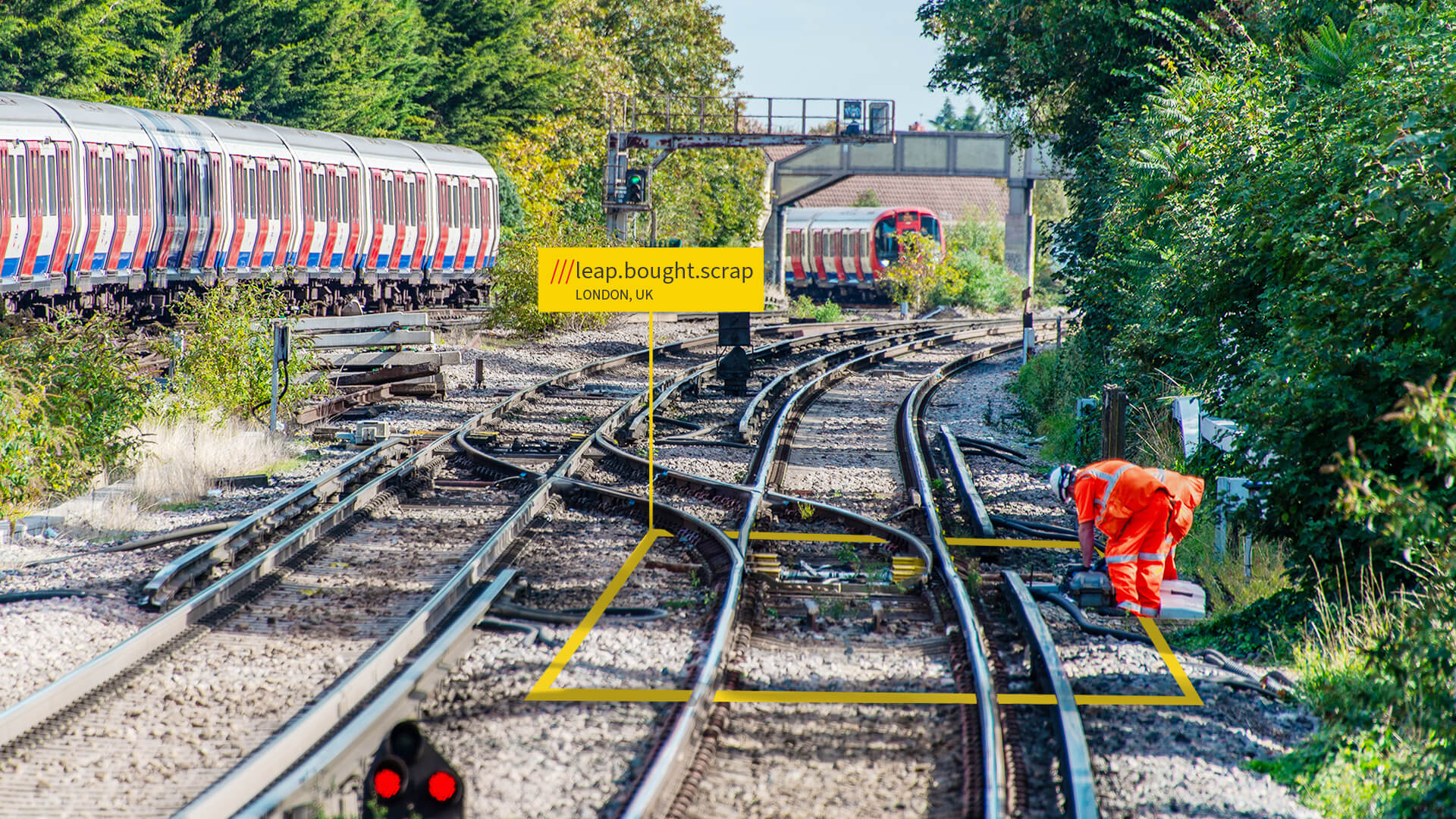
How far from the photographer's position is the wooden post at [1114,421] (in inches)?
475

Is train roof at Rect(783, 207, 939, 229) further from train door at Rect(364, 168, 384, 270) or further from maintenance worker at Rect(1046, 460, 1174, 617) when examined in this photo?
maintenance worker at Rect(1046, 460, 1174, 617)

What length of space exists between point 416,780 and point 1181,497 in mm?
5546

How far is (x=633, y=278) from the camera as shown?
12.3 meters

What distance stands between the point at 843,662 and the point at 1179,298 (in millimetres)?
5636

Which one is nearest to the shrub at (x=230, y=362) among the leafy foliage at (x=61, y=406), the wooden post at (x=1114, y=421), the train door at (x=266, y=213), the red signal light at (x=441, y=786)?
the leafy foliage at (x=61, y=406)

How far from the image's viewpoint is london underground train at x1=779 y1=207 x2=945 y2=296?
52.1 meters

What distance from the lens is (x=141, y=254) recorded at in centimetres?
2227

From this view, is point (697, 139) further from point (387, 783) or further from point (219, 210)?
point (387, 783)

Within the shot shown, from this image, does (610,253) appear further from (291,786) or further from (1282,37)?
(1282,37)

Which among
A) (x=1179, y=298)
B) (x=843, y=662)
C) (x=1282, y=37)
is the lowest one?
(x=843, y=662)

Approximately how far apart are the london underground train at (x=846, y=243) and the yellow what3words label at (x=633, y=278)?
38778 mm

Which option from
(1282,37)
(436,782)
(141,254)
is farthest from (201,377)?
(1282,37)

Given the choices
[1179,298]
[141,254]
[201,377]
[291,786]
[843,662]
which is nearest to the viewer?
[291,786]

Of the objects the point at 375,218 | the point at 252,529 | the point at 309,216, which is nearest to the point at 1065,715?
the point at 252,529
